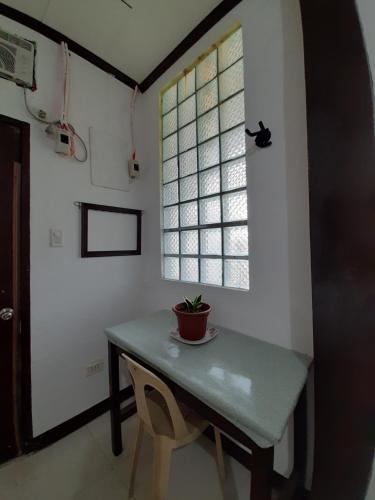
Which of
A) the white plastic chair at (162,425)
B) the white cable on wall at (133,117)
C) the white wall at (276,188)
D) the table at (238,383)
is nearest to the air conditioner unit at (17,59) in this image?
the white cable on wall at (133,117)

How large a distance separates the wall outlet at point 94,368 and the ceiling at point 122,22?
235 centimetres

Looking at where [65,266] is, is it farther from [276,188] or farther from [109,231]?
[276,188]

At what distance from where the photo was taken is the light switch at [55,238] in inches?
53.4

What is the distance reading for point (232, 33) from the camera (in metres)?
1.26

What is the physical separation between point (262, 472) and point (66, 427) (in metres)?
1.43

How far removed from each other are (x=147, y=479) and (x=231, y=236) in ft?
4.67

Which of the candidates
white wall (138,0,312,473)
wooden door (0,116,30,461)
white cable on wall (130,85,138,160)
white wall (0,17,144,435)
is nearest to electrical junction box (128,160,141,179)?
white cable on wall (130,85,138,160)

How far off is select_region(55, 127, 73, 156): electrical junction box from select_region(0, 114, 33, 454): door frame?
0.17 metres

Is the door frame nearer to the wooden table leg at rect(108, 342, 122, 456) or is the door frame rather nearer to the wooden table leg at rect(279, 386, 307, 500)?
the wooden table leg at rect(108, 342, 122, 456)

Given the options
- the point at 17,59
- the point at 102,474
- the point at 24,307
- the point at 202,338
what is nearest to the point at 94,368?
the point at 102,474

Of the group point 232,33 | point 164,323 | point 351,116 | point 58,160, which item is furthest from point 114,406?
point 232,33

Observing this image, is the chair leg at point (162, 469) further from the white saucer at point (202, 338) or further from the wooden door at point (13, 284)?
the wooden door at point (13, 284)

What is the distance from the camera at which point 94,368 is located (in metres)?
1.54

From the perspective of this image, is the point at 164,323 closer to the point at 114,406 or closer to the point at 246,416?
the point at 114,406
